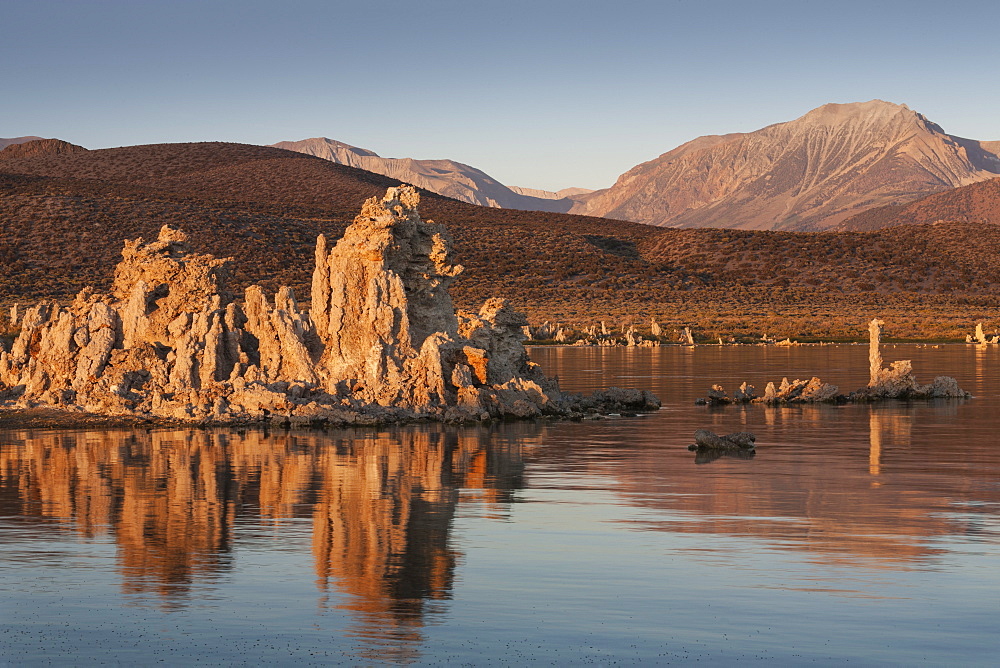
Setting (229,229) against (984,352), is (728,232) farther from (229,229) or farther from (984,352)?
(984,352)

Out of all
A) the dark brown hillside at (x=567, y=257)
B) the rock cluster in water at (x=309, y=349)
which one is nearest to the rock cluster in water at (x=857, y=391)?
the rock cluster in water at (x=309, y=349)

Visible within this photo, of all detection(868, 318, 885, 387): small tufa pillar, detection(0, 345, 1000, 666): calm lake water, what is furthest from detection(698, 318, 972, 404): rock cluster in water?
detection(0, 345, 1000, 666): calm lake water

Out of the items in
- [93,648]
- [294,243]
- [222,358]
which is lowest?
[93,648]

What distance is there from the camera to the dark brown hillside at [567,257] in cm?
10069

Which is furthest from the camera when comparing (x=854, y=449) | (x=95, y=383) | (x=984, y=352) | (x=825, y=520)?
(x=984, y=352)

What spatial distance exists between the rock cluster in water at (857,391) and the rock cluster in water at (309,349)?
3.71m

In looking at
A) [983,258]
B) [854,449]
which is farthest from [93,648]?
[983,258]

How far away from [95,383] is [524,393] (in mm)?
11008

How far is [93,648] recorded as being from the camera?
12.6 meters

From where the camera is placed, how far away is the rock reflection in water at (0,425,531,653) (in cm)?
1517

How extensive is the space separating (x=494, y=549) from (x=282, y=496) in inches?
215

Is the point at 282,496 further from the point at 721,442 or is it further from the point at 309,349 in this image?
the point at 309,349

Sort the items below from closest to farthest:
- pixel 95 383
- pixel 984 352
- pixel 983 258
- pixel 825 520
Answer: pixel 825 520 → pixel 95 383 → pixel 984 352 → pixel 983 258

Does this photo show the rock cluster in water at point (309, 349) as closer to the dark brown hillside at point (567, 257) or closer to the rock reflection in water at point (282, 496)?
the rock reflection in water at point (282, 496)
